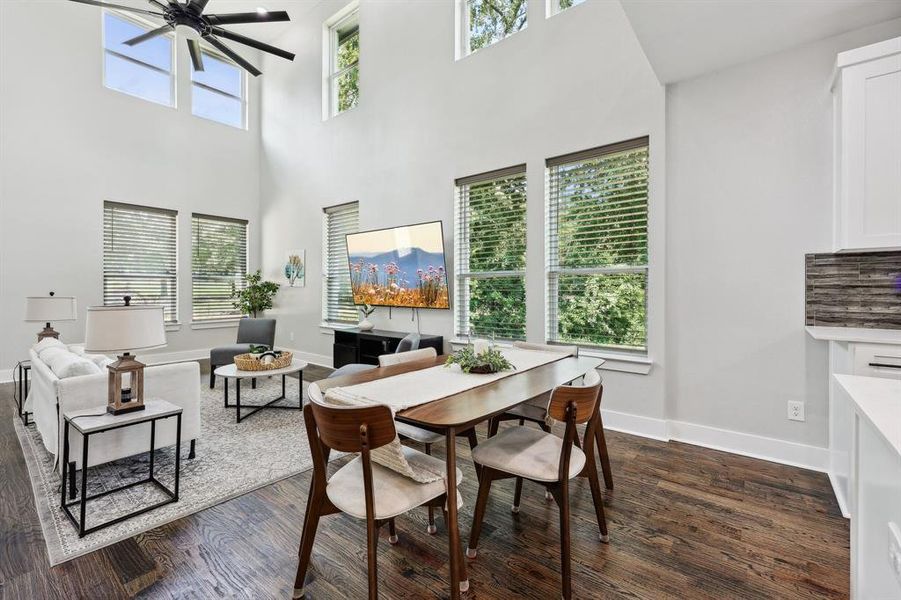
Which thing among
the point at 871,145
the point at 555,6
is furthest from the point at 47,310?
the point at 871,145

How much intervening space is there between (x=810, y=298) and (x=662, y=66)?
1895 mm

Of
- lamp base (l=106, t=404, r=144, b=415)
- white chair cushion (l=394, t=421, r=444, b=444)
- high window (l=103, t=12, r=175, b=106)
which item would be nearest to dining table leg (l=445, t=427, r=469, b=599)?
white chair cushion (l=394, t=421, r=444, b=444)

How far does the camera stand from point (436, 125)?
470 cm

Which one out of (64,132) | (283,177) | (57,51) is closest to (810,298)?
(283,177)

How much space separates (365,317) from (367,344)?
1.92 ft

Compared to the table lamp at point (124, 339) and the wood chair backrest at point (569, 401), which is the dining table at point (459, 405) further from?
the table lamp at point (124, 339)

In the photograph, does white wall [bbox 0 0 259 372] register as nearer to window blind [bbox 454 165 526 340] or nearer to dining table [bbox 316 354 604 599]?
window blind [bbox 454 165 526 340]

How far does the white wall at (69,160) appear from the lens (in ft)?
16.9

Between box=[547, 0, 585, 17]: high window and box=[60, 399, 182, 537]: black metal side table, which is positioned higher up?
box=[547, 0, 585, 17]: high window

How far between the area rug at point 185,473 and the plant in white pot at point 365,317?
162cm

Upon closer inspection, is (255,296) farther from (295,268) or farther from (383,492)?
(383,492)

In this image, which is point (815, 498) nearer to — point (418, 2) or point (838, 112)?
point (838, 112)

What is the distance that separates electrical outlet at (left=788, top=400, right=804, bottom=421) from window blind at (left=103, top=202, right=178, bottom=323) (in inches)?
281

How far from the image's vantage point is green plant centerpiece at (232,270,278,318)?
22.0 feet
